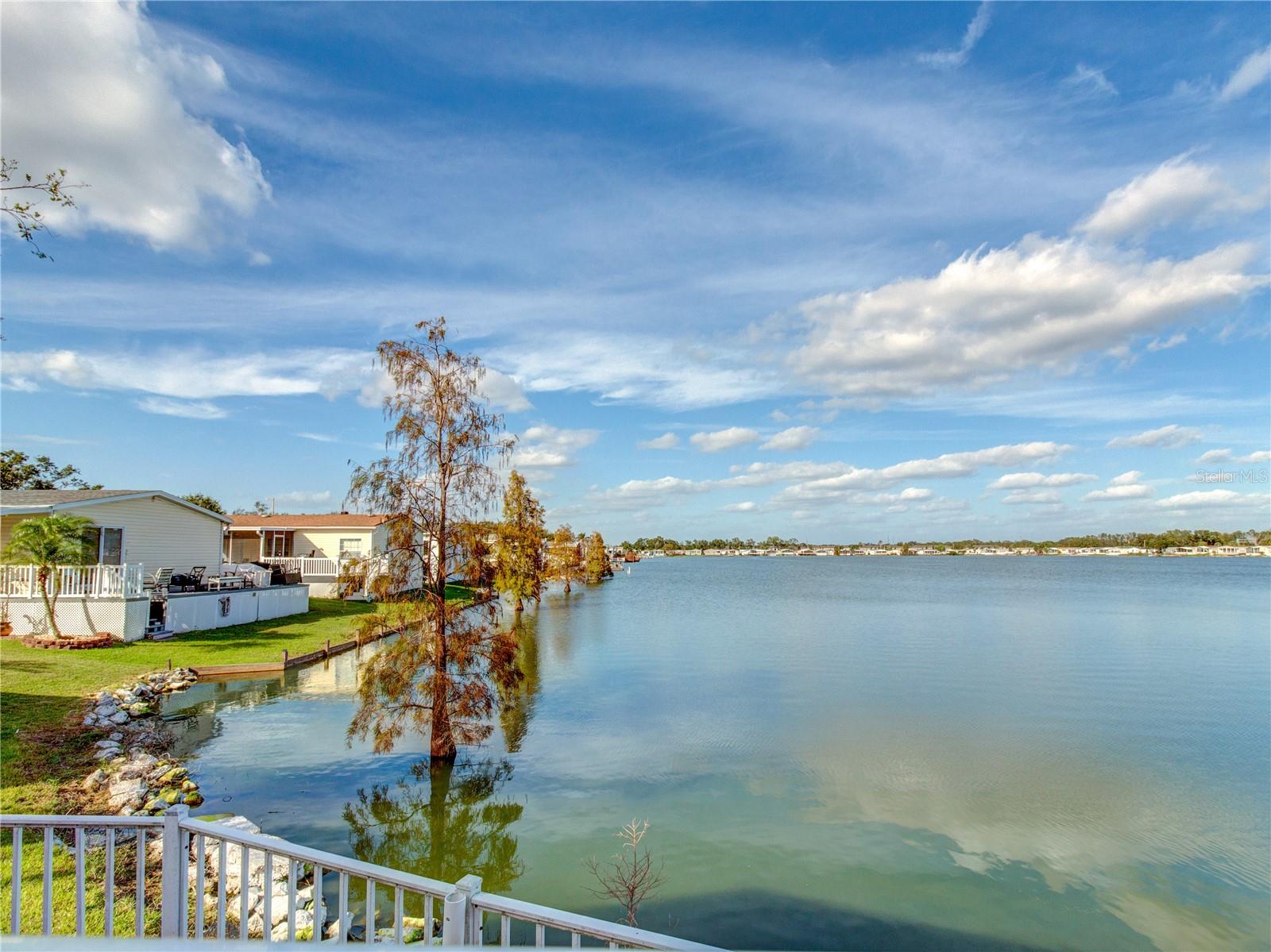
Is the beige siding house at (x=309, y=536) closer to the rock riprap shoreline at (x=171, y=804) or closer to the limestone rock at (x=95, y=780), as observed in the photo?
the rock riprap shoreline at (x=171, y=804)

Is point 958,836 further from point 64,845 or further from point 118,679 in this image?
point 118,679

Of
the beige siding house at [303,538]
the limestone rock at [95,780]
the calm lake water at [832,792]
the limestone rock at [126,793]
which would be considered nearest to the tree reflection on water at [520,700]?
the calm lake water at [832,792]

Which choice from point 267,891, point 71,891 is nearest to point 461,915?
point 267,891

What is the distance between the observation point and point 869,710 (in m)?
17.1

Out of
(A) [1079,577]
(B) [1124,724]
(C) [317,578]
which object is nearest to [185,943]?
(B) [1124,724]

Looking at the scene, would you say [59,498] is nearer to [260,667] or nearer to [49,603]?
[49,603]

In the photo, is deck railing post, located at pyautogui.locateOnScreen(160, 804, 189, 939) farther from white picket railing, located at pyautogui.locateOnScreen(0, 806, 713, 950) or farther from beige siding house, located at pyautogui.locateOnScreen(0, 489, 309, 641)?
beige siding house, located at pyautogui.locateOnScreen(0, 489, 309, 641)

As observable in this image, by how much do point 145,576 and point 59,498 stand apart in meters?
3.30

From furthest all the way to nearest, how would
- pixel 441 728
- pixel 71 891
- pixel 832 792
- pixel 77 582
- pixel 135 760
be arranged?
pixel 77 582 < pixel 441 728 < pixel 832 792 < pixel 135 760 < pixel 71 891

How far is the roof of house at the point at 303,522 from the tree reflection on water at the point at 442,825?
82.8 ft

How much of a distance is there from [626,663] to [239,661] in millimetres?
11000

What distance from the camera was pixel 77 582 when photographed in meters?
18.2

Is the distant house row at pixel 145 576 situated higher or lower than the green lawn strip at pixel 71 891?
higher

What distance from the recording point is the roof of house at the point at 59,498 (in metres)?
18.9
